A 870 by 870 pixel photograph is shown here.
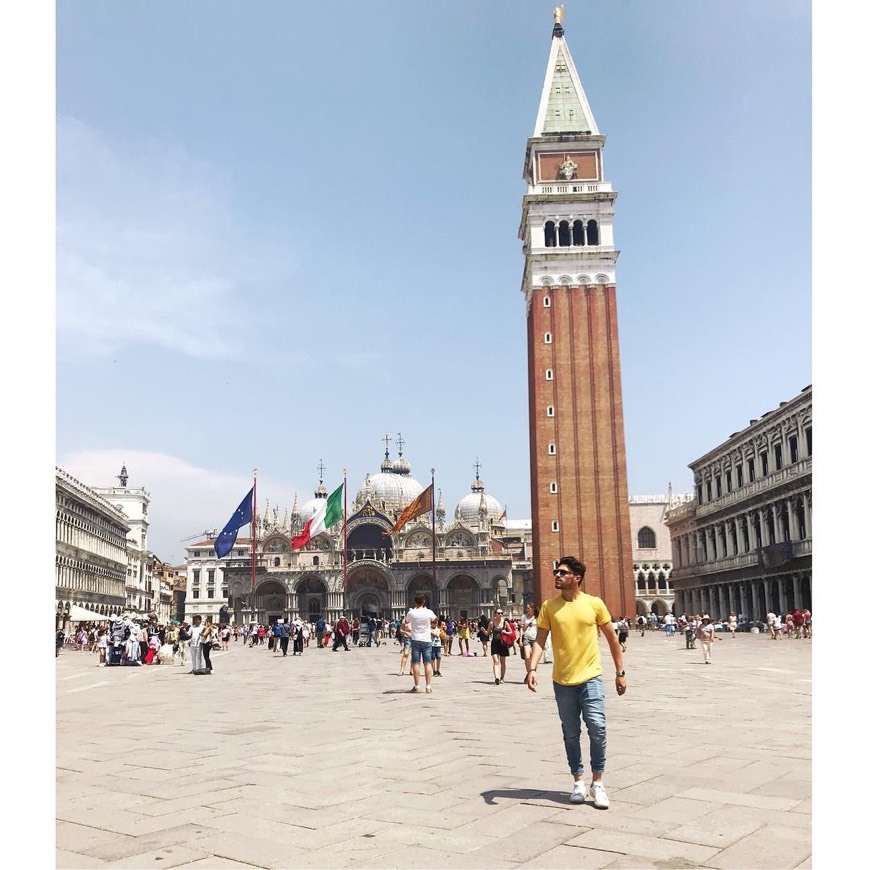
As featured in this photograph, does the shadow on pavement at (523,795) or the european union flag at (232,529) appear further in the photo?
the european union flag at (232,529)

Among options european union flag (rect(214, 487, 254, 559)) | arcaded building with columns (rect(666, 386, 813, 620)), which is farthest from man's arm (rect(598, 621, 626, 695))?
arcaded building with columns (rect(666, 386, 813, 620))

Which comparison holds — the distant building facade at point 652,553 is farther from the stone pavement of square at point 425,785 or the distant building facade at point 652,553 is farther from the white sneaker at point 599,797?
the white sneaker at point 599,797

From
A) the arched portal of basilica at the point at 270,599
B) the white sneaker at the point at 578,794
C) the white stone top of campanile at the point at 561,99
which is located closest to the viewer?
the white sneaker at the point at 578,794

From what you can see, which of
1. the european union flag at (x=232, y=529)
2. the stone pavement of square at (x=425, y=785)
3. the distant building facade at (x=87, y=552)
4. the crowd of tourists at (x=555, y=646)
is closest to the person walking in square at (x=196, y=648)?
the crowd of tourists at (x=555, y=646)

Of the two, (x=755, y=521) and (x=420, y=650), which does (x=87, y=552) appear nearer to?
(x=755, y=521)

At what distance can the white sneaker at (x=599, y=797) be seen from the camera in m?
5.60

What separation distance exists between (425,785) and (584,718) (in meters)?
1.32

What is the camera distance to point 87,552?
5678 cm

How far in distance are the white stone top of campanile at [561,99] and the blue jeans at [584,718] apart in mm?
56640

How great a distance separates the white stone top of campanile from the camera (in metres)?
58.7

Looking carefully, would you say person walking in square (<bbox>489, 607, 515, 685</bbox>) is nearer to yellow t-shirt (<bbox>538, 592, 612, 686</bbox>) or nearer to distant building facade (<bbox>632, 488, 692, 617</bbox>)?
yellow t-shirt (<bbox>538, 592, 612, 686</bbox>)

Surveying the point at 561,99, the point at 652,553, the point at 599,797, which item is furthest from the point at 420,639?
the point at 652,553

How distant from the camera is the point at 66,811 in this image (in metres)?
5.82
